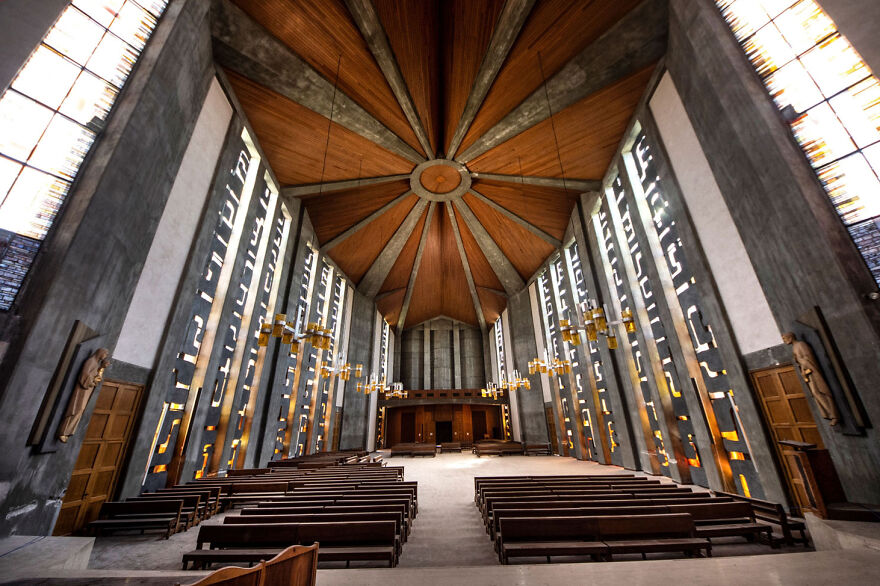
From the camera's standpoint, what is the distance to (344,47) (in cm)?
847

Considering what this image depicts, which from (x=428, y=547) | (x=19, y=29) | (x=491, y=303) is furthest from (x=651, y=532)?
(x=491, y=303)

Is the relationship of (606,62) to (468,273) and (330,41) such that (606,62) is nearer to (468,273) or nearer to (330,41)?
(330,41)

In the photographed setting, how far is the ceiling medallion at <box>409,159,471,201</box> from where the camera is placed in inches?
517

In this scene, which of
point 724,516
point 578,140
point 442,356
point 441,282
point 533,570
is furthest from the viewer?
point 442,356

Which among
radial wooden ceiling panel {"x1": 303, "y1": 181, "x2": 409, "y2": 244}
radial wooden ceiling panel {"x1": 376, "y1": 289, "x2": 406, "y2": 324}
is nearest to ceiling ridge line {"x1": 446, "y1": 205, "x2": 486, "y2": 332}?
radial wooden ceiling panel {"x1": 303, "y1": 181, "x2": 409, "y2": 244}

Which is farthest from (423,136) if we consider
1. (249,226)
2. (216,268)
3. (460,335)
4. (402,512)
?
(460,335)

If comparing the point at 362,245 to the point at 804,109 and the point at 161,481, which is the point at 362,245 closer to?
the point at 161,481

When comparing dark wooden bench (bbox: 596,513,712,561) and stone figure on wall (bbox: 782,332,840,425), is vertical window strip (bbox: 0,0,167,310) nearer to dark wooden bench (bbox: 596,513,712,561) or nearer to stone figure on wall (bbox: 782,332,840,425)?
dark wooden bench (bbox: 596,513,712,561)

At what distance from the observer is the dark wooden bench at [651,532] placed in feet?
11.3

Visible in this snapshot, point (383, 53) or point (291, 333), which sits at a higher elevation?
point (383, 53)

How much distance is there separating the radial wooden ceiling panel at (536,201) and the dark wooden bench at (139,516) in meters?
13.3

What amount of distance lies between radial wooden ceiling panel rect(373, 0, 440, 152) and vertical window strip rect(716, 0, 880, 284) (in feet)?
22.4

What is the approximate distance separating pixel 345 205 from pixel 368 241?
114 inches

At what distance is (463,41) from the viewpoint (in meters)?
8.99
